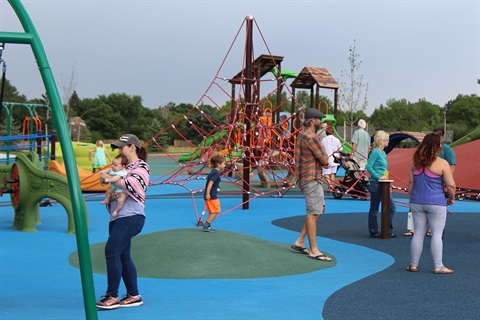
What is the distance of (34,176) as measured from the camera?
33.0 feet

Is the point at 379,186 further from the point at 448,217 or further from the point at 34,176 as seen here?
the point at 34,176

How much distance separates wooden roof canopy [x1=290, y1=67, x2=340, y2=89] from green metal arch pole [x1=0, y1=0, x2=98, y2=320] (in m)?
17.7

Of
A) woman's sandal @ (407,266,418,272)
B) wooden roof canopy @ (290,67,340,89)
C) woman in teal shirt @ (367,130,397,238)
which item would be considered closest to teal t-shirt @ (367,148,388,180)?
woman in teal shirt @ (367,130,397,238)

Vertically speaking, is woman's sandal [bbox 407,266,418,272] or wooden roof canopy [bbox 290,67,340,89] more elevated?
wooden roof canopy [bbox 290,67,340,89]

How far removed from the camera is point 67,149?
351 centimetres

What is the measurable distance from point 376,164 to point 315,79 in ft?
39.6

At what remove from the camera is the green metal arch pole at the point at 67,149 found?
139 inches

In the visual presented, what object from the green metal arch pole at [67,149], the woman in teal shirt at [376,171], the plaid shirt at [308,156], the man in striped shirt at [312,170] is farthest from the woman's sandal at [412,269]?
→ the green metal arch pole at [67,149]

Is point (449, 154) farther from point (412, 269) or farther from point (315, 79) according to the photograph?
point (315, 79)

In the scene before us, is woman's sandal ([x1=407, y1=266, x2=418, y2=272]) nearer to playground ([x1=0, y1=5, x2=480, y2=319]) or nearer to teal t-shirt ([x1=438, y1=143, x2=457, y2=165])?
playground ([x1=0, y1=5, x2=480, y2=319])

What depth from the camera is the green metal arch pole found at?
3.53 meters

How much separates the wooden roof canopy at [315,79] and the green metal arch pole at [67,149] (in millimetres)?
17719

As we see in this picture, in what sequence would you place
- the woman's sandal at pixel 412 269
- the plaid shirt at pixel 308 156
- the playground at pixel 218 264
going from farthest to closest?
1. the plaid shirt at pixel 308 156
2. the woman's sandal at pixel 412 269
3. the playground at pixel 218 264

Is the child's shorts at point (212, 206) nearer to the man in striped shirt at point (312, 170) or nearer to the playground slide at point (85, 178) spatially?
the man in striped shirt at point (312, 170)
